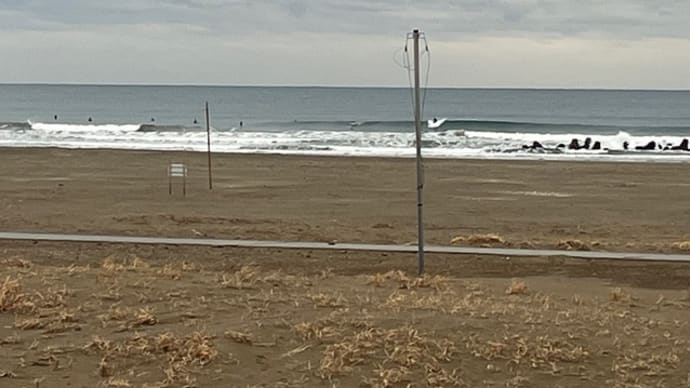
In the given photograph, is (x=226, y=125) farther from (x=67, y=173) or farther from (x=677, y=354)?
(x=677, y=354)

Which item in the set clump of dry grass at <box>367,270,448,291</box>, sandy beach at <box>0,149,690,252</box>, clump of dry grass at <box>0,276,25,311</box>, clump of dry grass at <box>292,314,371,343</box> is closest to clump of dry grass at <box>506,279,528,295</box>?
clump of dry grass at <box>367,270,448,291</box>

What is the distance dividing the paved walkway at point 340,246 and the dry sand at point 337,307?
275 millimetres

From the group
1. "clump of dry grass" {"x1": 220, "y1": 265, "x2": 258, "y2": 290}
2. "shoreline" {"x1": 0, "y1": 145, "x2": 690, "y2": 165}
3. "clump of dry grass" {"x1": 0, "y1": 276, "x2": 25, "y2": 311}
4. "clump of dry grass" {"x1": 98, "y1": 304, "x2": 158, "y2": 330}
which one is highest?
"clump of dry grass" {"x1": 0, "y1": 276, "x2": 25, "y2": 311}

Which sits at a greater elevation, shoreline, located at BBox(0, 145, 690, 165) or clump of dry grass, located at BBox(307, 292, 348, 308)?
clump of dry grass, located at BBox(307, 292, 348, 308)

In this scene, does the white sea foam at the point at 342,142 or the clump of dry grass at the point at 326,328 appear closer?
the clump of dry grass at the point at 326,328

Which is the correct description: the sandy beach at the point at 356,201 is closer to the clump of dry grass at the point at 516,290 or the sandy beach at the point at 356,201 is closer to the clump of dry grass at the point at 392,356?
the clump of dry grass at the point at 516,290

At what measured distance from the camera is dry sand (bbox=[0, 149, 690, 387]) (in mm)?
5930

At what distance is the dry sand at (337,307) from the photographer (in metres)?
5.93

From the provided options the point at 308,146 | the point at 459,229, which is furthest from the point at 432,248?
the point at 308,146

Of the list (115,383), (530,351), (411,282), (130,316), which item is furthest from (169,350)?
(411,282)

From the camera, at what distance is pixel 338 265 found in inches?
522

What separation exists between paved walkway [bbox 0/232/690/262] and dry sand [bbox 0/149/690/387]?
10.8 inches

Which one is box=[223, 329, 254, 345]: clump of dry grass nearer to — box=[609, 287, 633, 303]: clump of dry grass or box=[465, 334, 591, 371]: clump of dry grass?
box=[465, 334, 591, 371]: clump of dry grass

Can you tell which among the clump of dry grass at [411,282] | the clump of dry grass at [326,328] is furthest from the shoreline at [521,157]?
the clump of dry grass at [326,328]
